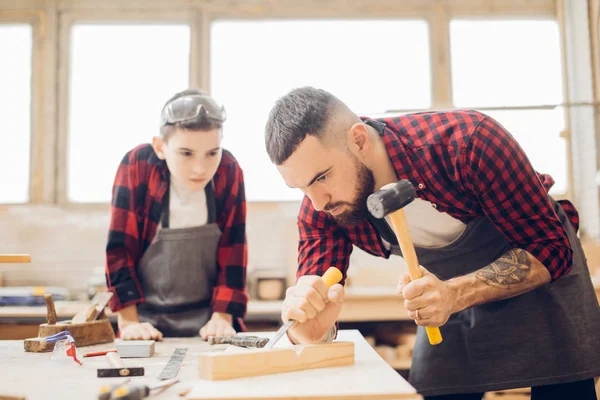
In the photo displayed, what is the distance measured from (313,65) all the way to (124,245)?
8.59 ft

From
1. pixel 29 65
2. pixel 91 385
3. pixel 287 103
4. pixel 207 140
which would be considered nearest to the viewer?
pixel 91 385

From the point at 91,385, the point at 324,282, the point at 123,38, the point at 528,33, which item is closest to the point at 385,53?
the point at 528,33

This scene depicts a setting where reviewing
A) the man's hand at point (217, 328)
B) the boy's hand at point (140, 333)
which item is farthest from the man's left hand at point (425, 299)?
the boy's hand at point (140, 333)

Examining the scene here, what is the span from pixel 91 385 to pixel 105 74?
3.51 metres

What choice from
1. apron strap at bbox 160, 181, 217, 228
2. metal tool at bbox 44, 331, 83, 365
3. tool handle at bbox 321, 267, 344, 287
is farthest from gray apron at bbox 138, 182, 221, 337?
tool handle at bbox 321, 267, 344, 287

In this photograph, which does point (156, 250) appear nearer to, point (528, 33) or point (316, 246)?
point (316, 246)

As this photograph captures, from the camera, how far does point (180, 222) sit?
2.13 meters

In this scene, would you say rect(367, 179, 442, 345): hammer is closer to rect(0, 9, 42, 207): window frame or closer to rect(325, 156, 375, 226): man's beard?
rect(325, 156, 375, 226): man's beard

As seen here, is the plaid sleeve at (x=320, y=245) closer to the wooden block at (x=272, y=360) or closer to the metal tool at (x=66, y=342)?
the wooden block at (x=272, y=360)

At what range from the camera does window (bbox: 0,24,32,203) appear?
4.14 meters

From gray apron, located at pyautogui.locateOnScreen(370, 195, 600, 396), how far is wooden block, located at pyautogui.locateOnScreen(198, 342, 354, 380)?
0.57 metres

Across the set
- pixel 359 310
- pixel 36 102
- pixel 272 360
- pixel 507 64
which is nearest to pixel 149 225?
pixel 272 360

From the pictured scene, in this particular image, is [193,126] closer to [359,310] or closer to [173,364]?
[173,364]

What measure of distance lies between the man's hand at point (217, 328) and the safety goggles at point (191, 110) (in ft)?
2.30
